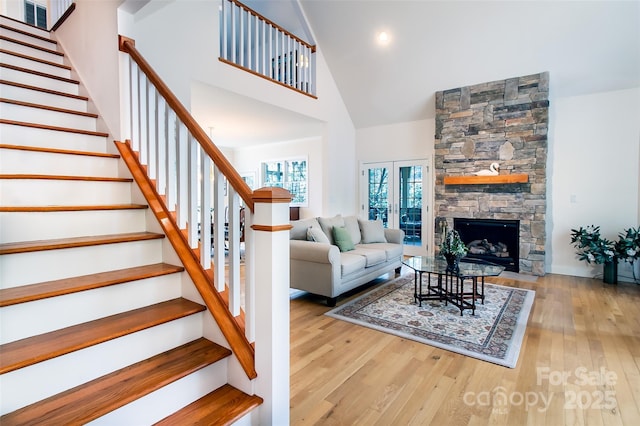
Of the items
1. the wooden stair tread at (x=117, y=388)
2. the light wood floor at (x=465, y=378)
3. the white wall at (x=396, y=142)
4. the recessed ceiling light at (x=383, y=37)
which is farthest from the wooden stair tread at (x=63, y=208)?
the white wall at (x=396, y=142)

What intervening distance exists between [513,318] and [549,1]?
158 inches

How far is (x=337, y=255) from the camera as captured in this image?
3520 millimetres

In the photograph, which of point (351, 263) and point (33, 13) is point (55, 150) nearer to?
point (351, 263)

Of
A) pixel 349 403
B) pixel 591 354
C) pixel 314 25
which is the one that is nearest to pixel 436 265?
pixel 591 354

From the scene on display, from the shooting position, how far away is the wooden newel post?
4.58 ft

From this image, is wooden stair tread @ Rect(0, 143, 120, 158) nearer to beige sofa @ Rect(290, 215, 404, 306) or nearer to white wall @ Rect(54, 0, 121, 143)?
white wall @ Rect(54, 0, 121, 143)

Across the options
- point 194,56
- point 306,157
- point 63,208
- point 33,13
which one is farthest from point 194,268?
point 33,13

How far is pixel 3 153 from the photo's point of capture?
6.32 feet

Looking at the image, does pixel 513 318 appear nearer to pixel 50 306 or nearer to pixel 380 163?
pixel 50 306

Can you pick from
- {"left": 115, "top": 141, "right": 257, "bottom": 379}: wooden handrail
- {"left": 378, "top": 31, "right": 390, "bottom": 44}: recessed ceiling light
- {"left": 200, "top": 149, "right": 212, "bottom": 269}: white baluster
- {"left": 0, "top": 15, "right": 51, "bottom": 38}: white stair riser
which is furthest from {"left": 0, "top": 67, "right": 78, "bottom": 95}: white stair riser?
{"left": 378, "top": 31, "right": 390, "bottom": 44}: recessed ceiling light

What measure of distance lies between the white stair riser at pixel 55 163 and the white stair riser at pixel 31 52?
1.64 m

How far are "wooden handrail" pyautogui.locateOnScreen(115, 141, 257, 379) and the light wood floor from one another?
23.0 inches

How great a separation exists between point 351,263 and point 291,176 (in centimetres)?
460

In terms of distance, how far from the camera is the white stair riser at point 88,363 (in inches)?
44.1
